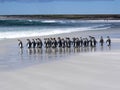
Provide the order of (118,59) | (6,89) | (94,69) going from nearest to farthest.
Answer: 1. (6,89)
2. (94,69)
3. (118,59)

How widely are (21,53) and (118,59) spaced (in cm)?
617

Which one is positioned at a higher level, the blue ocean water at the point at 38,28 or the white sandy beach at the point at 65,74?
the white sandy beach at the point at 65,74

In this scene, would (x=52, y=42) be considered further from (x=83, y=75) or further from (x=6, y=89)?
(x=6, y=89)

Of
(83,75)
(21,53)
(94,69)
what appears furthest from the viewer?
(21,53)

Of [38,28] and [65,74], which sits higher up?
[65,74]

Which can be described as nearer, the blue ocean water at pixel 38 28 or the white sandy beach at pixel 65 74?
the white sandy beach at pixel 65 74

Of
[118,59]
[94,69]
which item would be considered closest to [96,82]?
[94,69]

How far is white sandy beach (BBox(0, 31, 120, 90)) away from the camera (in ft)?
45.4

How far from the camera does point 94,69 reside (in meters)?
17.1

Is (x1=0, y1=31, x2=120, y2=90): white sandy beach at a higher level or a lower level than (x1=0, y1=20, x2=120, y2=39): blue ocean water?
higher

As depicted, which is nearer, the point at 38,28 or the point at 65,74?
the point at 65,74

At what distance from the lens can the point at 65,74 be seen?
1600 centimetres

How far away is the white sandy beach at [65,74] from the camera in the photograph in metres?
13.8

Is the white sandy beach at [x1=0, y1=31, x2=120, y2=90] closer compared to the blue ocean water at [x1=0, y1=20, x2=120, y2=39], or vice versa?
the white sandy beach at [x1=0, y1=31, x2=120, y2=90]
